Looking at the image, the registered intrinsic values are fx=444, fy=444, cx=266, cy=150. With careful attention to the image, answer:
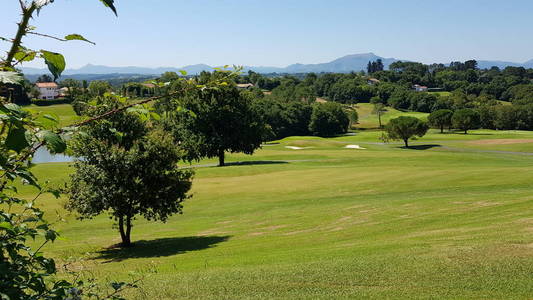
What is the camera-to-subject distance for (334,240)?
18.8 metres

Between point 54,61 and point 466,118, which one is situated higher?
point 54,61

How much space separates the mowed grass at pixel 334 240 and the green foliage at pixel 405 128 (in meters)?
44.8

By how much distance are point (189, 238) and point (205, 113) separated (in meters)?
37.5

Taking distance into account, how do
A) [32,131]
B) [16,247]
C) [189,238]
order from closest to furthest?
[32,131]
[16,247]
[189,238]

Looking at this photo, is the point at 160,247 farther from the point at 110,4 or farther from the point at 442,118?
the point at 442,118

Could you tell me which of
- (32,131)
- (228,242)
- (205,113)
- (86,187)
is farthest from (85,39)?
(205,113)

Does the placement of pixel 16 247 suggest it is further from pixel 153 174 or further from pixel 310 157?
pixel 310 157

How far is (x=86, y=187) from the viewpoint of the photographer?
21.7 metres

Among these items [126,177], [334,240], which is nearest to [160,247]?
[126,177]

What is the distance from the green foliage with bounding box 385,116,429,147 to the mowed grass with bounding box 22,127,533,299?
44810mm

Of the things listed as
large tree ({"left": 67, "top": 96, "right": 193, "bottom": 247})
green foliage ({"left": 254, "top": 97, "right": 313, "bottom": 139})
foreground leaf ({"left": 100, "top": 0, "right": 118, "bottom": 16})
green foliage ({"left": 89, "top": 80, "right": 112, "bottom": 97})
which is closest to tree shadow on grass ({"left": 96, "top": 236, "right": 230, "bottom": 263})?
large tree ({"left": 67, "top": 96, "right": 193, "bottom": 247})

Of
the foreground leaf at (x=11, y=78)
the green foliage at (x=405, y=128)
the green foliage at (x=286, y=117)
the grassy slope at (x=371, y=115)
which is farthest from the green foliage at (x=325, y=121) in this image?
the foreground leaf at (x=11, y=78)

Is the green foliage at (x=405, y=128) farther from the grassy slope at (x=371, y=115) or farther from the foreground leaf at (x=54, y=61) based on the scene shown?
the foreground leaf at (x=54, y=61)

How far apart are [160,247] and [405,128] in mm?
72818
